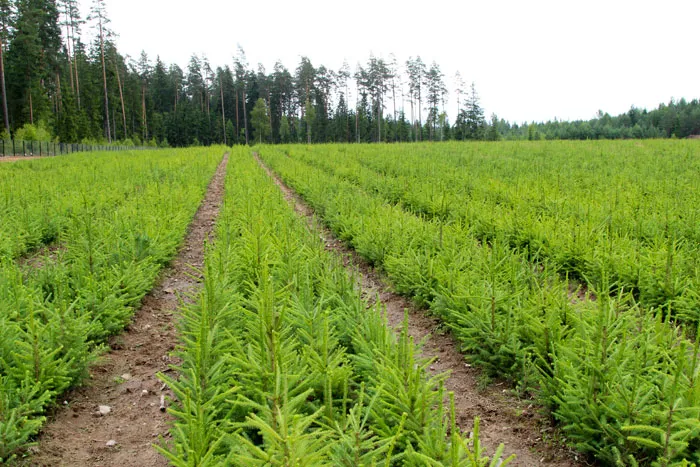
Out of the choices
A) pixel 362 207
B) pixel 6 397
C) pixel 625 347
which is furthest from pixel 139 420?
pixel 362 207

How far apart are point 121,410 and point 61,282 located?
1.51 m

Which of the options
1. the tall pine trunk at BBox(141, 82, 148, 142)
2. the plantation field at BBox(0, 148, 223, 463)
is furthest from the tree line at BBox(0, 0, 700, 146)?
the plantation field at BBox(0, 148, 223, 463)

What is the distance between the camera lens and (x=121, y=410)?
12.8 feet

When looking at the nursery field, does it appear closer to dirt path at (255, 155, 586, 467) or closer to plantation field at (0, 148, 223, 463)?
dirt path at (255, 155, 586, 467)

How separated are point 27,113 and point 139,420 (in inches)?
2540

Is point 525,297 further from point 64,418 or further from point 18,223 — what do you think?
point 18,223

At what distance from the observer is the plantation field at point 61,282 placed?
3.38m

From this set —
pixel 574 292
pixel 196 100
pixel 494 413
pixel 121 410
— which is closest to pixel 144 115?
pixel 196 100

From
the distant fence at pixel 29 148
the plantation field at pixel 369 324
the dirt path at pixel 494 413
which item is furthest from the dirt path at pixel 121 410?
the distant fence at pixel 29 148

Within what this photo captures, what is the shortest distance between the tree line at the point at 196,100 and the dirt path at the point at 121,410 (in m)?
50.9

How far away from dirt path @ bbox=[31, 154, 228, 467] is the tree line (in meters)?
50.9

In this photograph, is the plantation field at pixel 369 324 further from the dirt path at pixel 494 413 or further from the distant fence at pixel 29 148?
the distant fence at pixel 29 148

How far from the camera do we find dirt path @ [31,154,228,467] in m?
3.26

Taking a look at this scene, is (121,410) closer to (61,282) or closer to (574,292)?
(61,282)
